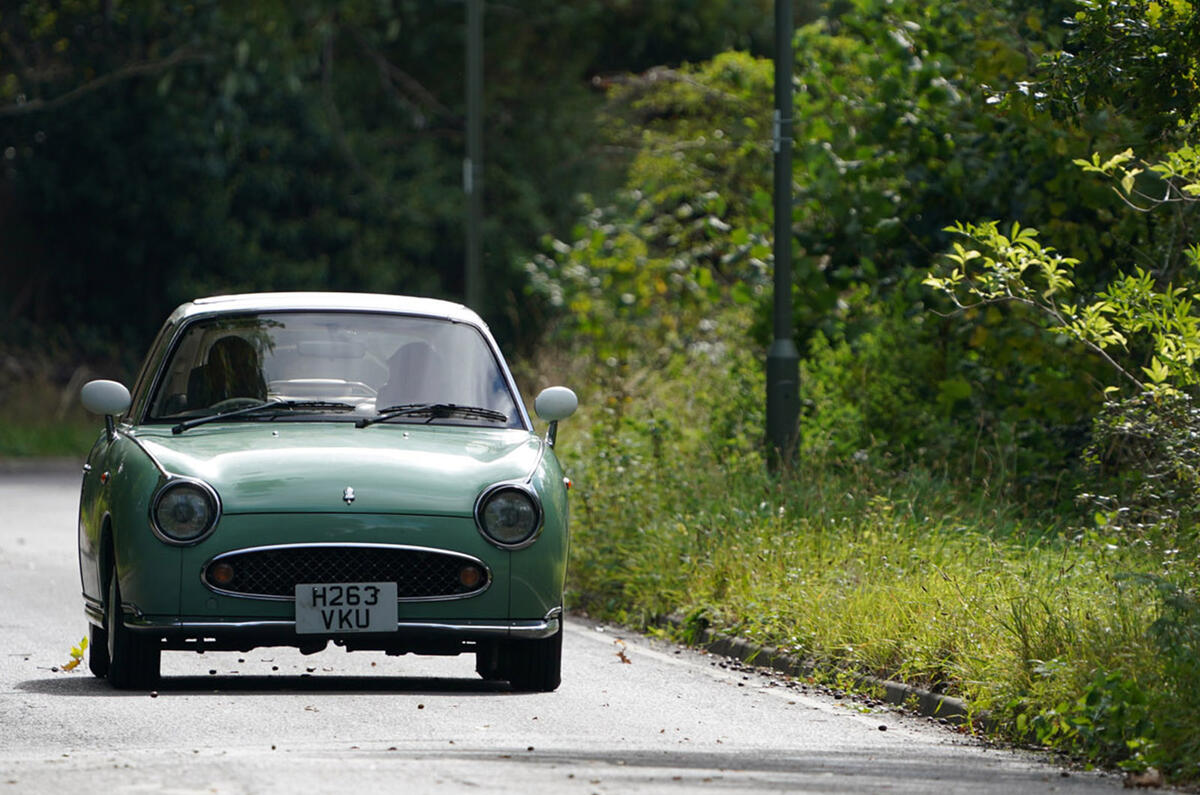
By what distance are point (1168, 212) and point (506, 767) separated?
7.81 metres

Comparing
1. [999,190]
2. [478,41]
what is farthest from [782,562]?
[478,41]

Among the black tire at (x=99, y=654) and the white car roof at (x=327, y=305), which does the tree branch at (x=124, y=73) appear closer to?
the white car roof at (x=327, y=305)

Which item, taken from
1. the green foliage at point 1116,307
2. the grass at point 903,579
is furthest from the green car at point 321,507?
the green foliage at point 1116,307

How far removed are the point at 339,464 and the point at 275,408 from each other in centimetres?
84

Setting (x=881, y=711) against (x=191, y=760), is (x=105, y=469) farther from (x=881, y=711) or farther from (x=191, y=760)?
(x=881, y=711)

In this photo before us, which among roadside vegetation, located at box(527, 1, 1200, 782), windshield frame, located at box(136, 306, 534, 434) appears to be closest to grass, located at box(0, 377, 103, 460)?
roadside vegetation, located at box(527, 1, 1200, 782)

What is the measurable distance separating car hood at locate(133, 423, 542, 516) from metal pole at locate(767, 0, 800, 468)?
500cm

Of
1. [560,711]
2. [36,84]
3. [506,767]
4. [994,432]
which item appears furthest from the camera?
[36,84]

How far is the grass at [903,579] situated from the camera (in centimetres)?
852

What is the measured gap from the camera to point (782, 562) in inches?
495

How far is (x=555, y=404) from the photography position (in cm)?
1047

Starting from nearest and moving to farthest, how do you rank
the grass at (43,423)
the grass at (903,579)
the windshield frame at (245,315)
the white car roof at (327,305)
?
the grass at (903,579) → the windshield frame at (245,315) → the white car roof at (327,305) → the grass at (43,423)

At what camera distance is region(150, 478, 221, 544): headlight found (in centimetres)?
923

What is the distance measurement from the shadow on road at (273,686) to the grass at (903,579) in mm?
1826
